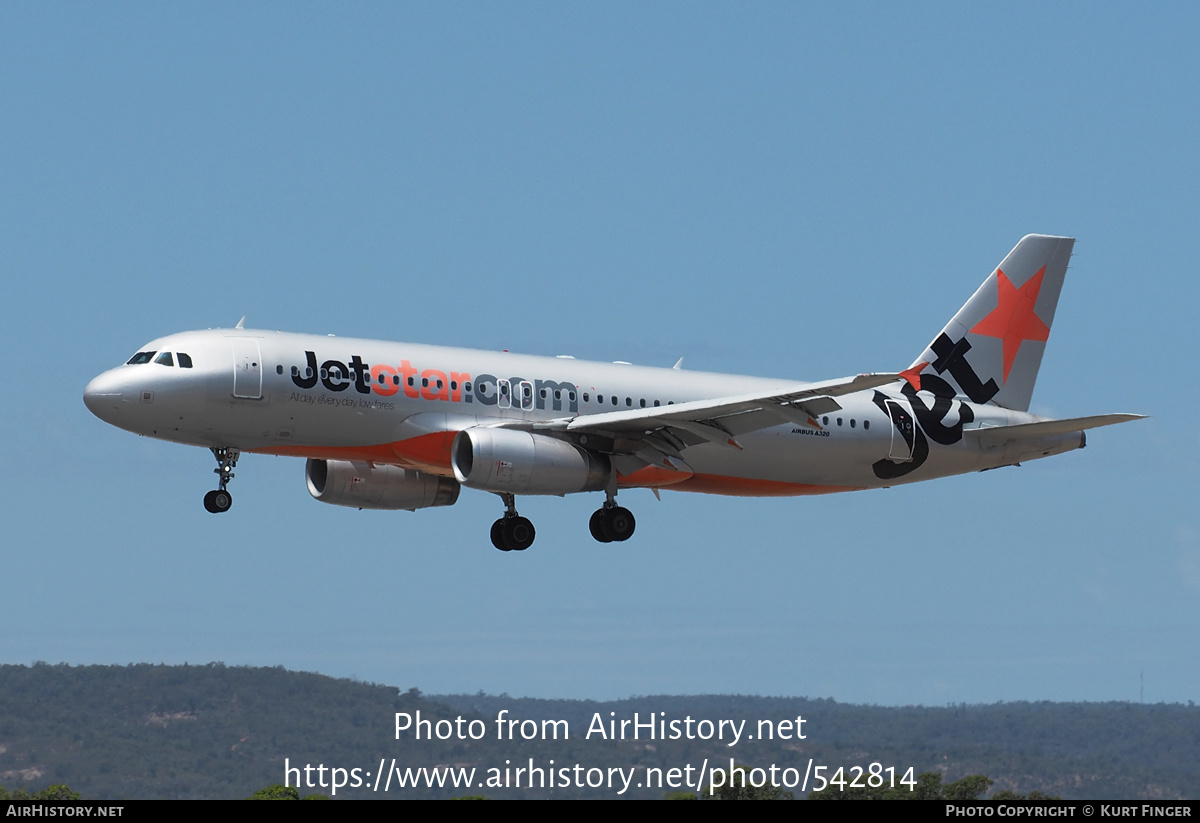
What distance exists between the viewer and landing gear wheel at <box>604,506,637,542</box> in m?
47.4

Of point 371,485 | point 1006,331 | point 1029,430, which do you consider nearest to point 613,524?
point 371,485

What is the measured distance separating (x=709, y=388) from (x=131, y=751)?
10400 cm

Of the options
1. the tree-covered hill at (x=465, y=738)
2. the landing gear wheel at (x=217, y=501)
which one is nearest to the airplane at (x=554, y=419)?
the landing gear wheel at (x=217, y=501)

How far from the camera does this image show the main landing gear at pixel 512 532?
47562 millimetres

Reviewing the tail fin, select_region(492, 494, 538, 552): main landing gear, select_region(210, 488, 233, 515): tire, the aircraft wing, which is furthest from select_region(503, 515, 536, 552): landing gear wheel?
the tail fin

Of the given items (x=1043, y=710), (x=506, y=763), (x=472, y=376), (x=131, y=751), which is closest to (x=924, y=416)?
(x=472, y=376)

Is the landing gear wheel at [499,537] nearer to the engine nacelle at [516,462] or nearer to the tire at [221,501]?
the engine nacelle at [516,462]

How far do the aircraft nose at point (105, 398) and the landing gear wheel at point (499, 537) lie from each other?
1107 cm

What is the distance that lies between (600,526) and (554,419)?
3.41m

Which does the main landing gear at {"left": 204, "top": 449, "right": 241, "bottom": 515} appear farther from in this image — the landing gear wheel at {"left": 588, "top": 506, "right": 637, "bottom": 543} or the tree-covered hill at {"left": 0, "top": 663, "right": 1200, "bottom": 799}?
the tree-covered hill at {"left": 0, "top": 663, "right": 1200, "bottom": 799}
